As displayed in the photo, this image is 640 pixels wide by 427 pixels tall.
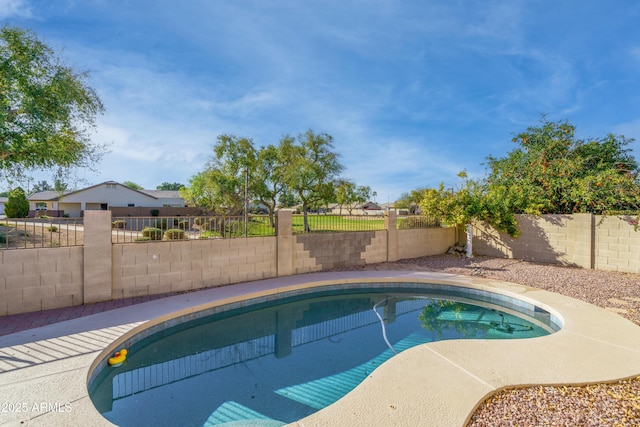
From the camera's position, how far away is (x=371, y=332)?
553 centimetres

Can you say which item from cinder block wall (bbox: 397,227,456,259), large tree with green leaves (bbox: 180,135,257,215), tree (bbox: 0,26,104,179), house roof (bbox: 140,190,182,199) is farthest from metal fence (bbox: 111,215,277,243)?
house roof (bbox: 140,190,182,199)

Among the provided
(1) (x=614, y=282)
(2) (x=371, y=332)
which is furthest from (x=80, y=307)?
(1) (x=614, y=282)

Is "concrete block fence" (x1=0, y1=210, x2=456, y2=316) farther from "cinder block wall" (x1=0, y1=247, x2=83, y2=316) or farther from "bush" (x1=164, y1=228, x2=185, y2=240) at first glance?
"bush" (x1=164, y1=228, x2=185, y2=240)

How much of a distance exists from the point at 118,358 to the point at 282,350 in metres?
2.31

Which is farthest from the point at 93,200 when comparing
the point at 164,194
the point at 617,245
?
the point at 617,245

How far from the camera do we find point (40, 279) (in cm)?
529

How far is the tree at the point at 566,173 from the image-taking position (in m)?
9.71

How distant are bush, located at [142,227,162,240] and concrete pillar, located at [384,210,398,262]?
7.25 metres

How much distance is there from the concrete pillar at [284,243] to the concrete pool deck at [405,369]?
3129 millimetres

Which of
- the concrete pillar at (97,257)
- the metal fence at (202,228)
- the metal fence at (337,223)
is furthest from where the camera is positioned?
the metal fence at (337,223)

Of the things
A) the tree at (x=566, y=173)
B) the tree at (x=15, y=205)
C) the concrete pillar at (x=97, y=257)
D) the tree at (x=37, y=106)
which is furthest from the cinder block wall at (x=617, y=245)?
the tree at (x=15, y=205)

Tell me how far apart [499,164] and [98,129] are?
52.7 ft

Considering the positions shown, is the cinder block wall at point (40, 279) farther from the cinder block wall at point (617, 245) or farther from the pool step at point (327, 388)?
the cinder block wall at point (617, 245)

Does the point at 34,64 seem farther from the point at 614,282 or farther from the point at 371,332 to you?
Answer: the point at 614,282
